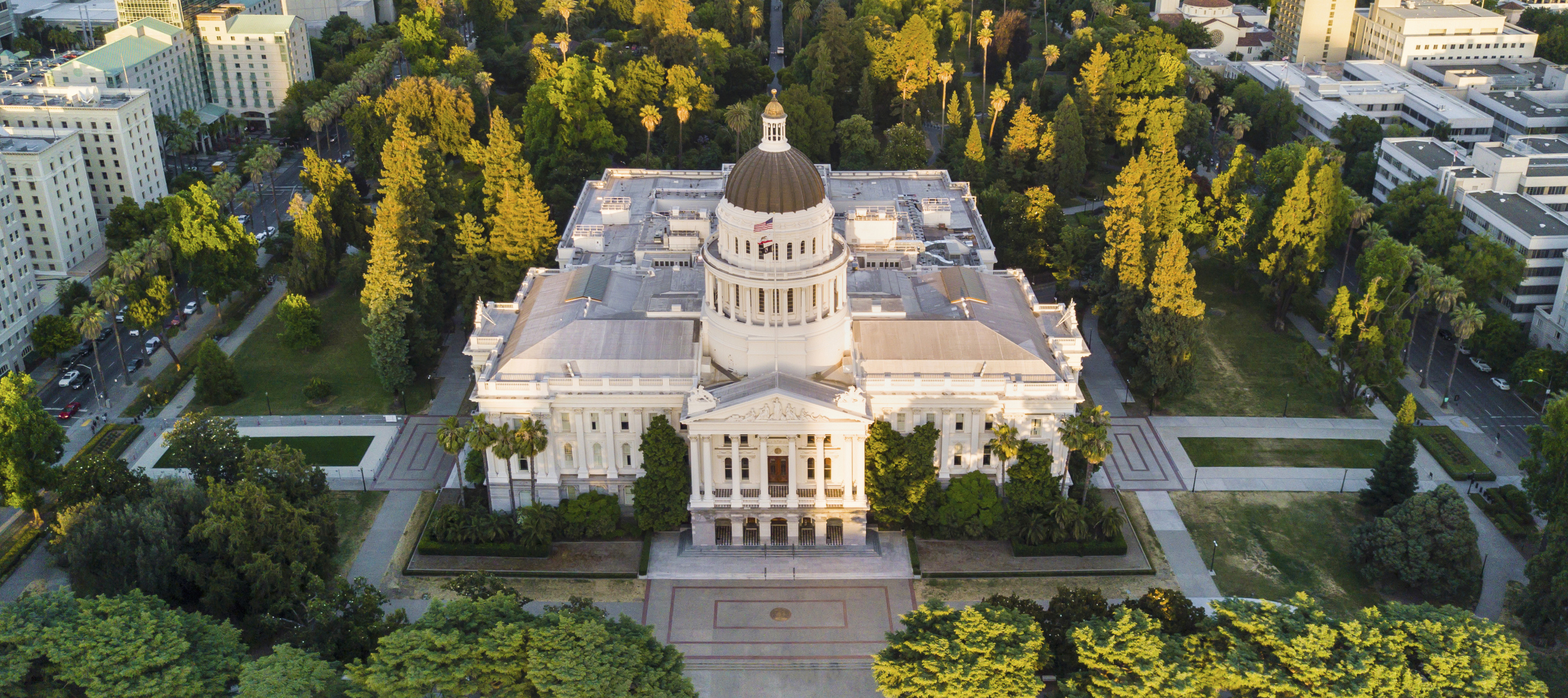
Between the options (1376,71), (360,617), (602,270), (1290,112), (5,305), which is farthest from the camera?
(1376,71)

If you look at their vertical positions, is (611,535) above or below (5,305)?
below

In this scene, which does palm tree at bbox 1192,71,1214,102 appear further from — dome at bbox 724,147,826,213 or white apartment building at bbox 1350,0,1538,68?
dome at bbox 724,147,826,213

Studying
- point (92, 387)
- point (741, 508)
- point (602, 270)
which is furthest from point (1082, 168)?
point (92, 387)

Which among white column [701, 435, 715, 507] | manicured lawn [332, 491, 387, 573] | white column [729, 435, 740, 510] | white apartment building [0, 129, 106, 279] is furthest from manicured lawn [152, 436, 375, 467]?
white apartment building [0, 129, 106, 279]

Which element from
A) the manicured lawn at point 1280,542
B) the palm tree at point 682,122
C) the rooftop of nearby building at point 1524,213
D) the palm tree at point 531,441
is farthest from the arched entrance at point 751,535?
the rooftop of nearby building at point 1524,213

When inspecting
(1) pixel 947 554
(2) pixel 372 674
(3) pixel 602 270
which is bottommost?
(1) pixel 947 554

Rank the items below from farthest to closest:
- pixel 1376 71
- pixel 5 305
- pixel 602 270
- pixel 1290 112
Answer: pixel 1376 71, pixel 1290 112, pixel 5 305, pixel 602 270

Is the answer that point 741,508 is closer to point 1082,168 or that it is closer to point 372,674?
point 372,674
